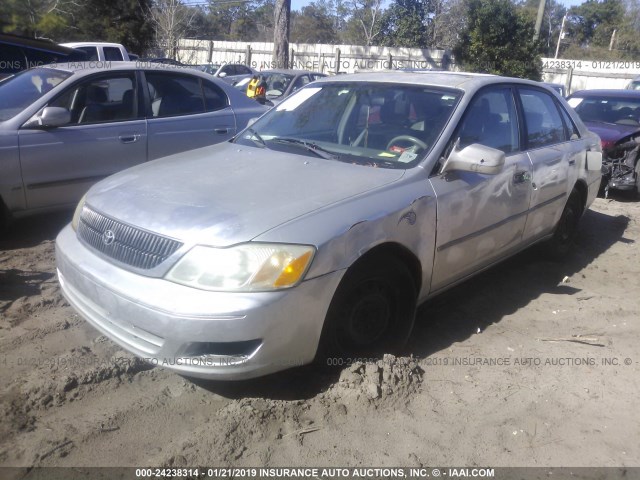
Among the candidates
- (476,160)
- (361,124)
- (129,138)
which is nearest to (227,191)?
(361,124)

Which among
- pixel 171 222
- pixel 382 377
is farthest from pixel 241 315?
pixel 382 377

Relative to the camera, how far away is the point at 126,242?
294 centimetres

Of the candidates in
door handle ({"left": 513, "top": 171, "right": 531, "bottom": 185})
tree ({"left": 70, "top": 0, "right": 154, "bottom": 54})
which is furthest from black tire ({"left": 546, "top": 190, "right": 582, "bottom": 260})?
tree ({"left": 70, "top": 0, "right": 154, "bottom": 54})

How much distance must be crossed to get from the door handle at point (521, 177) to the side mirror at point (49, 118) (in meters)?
3.67

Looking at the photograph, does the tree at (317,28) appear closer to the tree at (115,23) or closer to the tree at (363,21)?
the tree at (363,21)

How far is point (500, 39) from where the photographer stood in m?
22.4

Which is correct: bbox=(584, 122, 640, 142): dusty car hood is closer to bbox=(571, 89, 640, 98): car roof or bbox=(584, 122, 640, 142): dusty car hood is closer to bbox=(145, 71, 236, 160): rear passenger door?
bbox=(571, 89, 640, 98): car roof

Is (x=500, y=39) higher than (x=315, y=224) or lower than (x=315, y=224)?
higher

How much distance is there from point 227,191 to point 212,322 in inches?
31.7

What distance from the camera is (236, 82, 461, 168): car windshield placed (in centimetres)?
370

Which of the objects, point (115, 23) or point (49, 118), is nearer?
point (49, 118)

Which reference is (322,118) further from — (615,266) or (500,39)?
(500,39)

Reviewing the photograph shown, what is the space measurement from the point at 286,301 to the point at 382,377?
0.80 m

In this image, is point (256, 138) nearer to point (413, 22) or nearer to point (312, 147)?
point (312, 147)
